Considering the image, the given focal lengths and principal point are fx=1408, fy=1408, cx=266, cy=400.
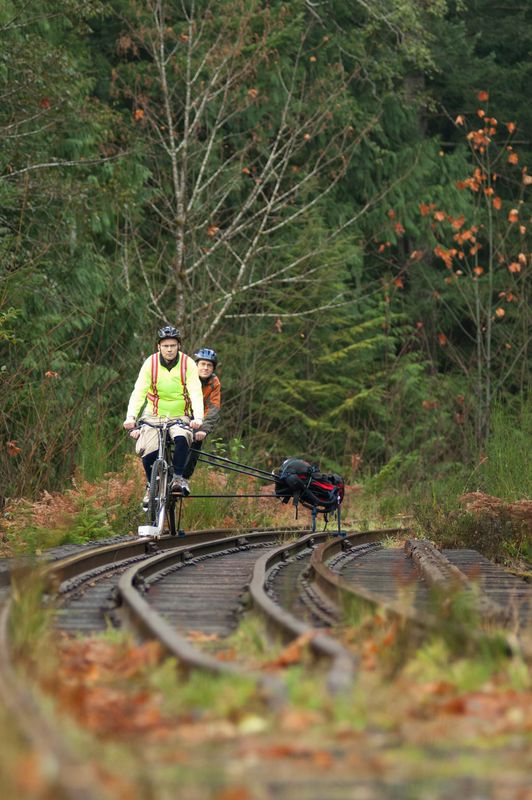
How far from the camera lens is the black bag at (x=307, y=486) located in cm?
1653

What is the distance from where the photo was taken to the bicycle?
574 inches

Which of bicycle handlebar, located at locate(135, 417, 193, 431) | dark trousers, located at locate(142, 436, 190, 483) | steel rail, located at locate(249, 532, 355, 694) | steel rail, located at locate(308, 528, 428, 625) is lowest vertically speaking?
steel rail, located at locate(249, 532, 355, 694)

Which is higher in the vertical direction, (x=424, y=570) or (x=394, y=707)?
(x=424, y=570)

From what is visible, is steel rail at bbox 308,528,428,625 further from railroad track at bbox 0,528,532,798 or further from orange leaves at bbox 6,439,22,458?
orange leaves at bbox 6,439,22,458

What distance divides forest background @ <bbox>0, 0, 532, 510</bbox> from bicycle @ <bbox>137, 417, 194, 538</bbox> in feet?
6.46

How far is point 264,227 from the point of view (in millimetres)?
31672

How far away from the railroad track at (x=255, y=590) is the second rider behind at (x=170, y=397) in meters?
0.92

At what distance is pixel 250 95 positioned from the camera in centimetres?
2764

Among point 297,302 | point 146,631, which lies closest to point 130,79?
point 297,302

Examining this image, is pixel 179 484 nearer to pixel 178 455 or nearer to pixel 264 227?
pixel 178 455

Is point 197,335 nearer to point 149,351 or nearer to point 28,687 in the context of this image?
point 149,351

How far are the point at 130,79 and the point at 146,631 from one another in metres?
25.4

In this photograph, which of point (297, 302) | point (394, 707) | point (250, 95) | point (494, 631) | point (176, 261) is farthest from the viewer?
point (297, 302)

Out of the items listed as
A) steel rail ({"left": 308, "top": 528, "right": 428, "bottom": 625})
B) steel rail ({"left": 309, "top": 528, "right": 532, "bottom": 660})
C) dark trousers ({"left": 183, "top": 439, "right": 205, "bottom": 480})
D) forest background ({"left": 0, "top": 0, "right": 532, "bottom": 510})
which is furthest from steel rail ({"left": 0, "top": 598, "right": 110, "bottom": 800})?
forest background ({"left": 0, "top": 0, "right": 532, "bottom": 510})
